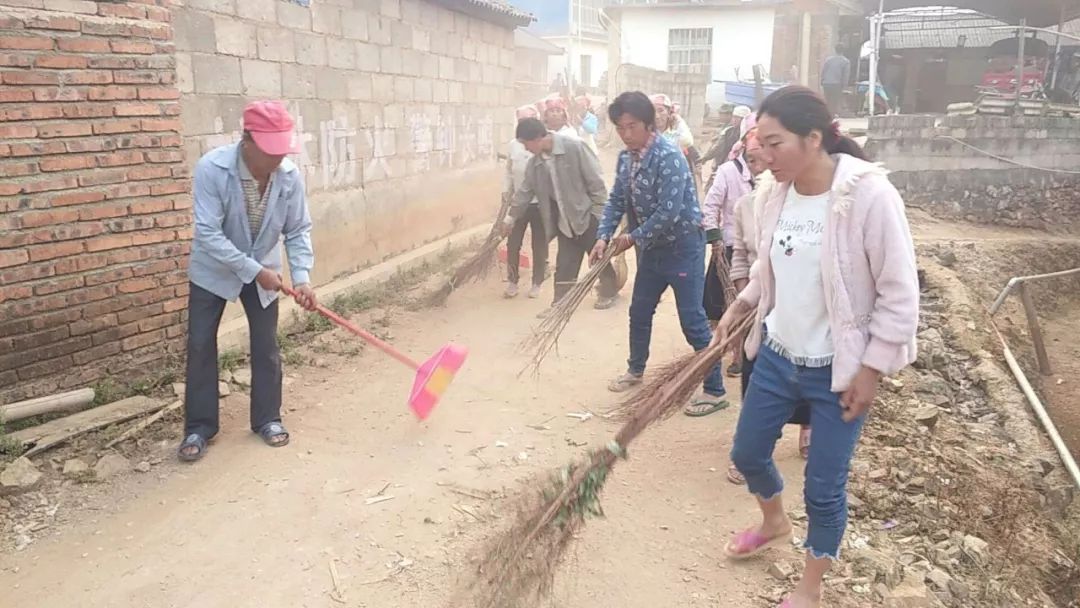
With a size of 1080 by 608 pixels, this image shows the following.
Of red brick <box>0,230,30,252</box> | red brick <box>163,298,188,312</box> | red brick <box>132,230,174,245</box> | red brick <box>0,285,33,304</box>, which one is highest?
red brick <box>0,230,30,252</box>

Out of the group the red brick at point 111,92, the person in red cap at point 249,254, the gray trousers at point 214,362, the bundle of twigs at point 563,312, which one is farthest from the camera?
the bundle of twigs at point 563,312

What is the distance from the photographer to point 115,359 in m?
4.18

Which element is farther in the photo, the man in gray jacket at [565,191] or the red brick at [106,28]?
the man in gray jacket at [565,191]

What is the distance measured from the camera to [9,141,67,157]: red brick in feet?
11.9

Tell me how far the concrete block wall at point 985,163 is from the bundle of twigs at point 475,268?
608 centimetres

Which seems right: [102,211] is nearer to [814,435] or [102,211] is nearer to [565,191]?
[565,191]

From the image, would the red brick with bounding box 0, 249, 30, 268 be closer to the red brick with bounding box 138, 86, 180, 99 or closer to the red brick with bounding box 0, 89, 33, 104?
the red brick with bounding box 0, 89, 33, 104

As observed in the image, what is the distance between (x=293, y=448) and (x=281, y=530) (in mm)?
770

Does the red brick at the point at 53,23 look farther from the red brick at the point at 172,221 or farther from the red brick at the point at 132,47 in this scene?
the red brick at the point at 172,221

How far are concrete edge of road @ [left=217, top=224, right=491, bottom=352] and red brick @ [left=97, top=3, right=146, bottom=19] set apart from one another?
5.79 ft

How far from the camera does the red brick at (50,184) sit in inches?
145

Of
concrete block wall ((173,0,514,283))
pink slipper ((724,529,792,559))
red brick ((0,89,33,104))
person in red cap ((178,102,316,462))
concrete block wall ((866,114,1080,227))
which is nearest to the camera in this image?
pink slipper ((724,529,792,559))

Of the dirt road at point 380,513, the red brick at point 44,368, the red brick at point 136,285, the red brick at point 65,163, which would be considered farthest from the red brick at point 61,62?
the dirt road at point 380,513

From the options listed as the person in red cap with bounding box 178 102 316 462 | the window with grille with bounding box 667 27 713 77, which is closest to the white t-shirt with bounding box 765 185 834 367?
the person in red cap with bounding box 178 102 316 462
